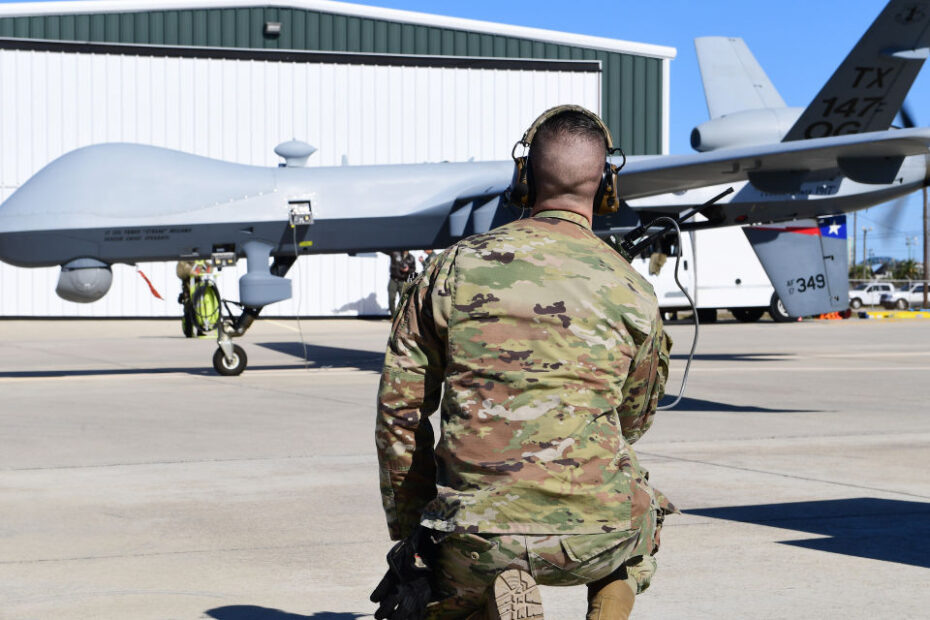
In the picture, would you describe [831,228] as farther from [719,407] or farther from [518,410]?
[518,410]

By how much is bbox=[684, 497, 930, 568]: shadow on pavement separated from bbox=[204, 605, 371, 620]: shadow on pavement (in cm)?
285

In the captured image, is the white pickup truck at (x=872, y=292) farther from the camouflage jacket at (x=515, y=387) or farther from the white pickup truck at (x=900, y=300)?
the camouflage jacket at (x=515, y=387)

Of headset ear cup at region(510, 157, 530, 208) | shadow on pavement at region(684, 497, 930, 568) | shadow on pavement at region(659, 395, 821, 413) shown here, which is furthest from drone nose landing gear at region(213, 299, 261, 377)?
headset ear cup at region(510, 157, 530, 208)

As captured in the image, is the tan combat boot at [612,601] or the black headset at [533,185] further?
the black headset at [533,185]

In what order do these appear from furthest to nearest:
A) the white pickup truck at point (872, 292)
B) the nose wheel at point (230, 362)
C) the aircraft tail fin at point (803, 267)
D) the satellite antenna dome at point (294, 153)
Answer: the white pickup truck at point (872, 292)
the aircraft tail fin at point (803, 267)
the satellite antenna dome at point (294, 153)
the nose wheel at point (230, 362)

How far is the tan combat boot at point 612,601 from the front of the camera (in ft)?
9.55

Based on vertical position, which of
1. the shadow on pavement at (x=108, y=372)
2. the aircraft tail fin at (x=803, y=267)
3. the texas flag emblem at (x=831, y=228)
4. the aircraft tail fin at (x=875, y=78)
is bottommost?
the shadow on pavement at (x=108, y=372)

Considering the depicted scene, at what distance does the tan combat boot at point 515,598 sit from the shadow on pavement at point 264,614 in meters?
2.36

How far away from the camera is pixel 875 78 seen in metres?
16.7

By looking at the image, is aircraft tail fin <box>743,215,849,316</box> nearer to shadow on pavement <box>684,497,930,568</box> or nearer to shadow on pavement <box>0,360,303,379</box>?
shadow on pavement <box>0,360,303,379</box>

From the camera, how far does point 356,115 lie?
4059 cm

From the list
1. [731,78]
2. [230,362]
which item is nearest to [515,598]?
[230,362]

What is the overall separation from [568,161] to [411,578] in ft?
4.04

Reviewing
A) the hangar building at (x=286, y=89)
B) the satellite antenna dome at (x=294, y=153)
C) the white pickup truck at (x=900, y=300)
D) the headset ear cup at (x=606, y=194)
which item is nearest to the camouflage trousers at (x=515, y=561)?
the headset ear cup at (x=606, y=194)
